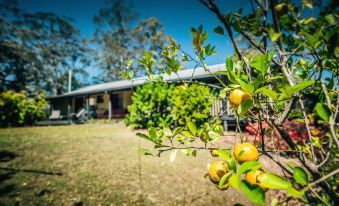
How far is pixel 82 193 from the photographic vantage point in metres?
3.99

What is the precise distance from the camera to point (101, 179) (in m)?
4.63

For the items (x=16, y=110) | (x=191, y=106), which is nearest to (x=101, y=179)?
(x=191, y=106)

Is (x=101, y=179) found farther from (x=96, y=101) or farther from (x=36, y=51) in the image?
(x=36, y=51)

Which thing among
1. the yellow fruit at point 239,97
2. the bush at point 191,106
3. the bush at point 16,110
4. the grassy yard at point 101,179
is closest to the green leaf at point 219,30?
the yellow fruit at point 239,97

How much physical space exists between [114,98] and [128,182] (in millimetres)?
24191

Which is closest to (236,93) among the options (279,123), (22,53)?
(279,123)

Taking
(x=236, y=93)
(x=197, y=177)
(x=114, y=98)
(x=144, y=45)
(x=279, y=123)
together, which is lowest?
(x=197, y=177)

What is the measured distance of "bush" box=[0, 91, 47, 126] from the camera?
14.2 m

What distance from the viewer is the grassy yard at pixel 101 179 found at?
12.6ft

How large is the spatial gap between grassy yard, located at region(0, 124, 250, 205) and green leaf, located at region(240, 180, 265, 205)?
357 cm

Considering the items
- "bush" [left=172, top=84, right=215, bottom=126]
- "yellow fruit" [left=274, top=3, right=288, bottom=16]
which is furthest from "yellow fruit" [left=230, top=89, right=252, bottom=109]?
"bush" [left=172, top=84, right=215, bottom=126]

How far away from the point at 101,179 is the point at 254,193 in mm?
4601

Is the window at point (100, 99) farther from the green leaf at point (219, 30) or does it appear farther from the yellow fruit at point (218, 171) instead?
the yellow fruit at point (218, 171)

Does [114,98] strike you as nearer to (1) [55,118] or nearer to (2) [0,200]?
(1) [55,118]
